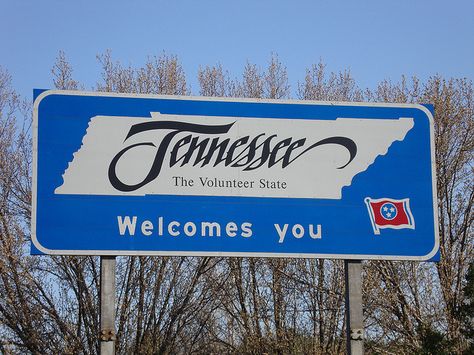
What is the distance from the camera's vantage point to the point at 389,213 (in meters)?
9.34

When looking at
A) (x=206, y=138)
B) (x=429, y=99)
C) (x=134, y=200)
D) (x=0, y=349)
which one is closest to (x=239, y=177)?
(x=206, y=138)

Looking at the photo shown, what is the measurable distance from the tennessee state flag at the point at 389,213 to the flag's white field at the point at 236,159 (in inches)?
16.3

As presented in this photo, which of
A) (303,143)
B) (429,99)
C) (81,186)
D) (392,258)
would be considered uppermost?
(429,99)

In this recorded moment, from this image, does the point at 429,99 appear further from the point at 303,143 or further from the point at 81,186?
the point at 81,186

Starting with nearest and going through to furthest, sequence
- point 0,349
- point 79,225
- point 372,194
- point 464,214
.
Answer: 1. point 79,225
2. point 372,194
3. point 0,349
4. point 464,214

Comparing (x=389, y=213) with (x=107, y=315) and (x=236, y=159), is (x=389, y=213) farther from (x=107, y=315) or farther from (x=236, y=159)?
(x=107, y=315)

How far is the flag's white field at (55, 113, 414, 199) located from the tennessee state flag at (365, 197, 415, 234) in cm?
41

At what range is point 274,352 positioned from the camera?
23.1m

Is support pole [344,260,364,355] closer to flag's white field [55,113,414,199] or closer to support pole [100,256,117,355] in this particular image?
flag's white field [55,113,414,199]

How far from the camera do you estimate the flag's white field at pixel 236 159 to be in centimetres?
907

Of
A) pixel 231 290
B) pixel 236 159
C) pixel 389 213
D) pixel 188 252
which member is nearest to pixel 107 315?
pixel 188 252

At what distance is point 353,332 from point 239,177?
217 cm

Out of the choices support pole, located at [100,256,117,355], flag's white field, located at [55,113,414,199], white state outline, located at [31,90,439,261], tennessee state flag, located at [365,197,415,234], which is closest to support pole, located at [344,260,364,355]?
white state outline, located at [31,90,439,261]

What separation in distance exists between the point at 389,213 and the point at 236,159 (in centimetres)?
190
